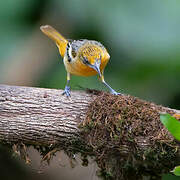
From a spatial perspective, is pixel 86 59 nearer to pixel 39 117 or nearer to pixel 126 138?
pixel 39 117

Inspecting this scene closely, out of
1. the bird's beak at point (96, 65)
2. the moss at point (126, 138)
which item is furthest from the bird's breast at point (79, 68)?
the moss at point (126, 138)

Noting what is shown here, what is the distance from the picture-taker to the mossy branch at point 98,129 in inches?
122

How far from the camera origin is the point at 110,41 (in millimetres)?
5395

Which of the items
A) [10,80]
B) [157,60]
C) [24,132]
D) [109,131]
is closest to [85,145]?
[109,131]

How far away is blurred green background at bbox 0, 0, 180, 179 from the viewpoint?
16.4ft

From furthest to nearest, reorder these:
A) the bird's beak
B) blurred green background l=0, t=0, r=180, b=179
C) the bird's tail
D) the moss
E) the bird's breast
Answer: blurred green background l=0, t=0, r=180, b=179, the bird's tail, the bird's breast, the bird's beak, the moss

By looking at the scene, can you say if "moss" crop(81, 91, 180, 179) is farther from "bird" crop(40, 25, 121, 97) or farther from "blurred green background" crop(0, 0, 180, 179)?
"blurred green background" crop(0, 0, 180, 179)

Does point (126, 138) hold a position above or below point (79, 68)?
below

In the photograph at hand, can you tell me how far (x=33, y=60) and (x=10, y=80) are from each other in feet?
1.98

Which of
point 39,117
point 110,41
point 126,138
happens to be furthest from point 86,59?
point 110,41

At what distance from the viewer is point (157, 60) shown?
4973mm

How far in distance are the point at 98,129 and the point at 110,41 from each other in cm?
249

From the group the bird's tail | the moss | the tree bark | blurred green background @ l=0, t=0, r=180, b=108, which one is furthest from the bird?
blurred green background @ l=0, t=0, r=180, b=108

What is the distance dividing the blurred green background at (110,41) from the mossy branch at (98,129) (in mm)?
1291
